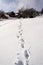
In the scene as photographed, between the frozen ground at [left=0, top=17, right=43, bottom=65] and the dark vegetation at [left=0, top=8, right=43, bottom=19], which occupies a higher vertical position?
the frozen ground at [left=0, top=17, right=43, bottom=65]

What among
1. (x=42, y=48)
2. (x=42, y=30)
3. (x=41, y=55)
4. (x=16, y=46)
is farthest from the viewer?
(x=42, y=30)

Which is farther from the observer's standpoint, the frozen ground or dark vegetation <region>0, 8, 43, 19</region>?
dark vegetation <region>0, 8, 43, 19</region>

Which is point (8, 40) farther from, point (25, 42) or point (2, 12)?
point (2, 12)

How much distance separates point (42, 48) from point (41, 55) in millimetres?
194

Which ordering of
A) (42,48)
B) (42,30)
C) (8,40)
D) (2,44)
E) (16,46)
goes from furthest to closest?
1. (42,30)
2. (8,40)
3. (2,44)
4. (16,46)
5. (42,48)

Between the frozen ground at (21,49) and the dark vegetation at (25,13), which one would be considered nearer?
the frozen ground at (21,49)

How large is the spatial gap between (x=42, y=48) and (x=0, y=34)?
1.11 meters

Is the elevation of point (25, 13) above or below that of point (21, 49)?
below

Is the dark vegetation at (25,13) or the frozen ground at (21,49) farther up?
the frozen ground at (21,49)

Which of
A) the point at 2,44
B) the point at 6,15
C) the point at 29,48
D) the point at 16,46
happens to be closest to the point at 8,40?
the point at 2,44

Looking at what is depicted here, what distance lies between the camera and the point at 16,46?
2.27 m

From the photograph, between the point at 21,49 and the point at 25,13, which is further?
the point at 25,13

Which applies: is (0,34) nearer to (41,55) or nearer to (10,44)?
(10,44)

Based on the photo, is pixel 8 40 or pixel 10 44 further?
pixel 8 40
